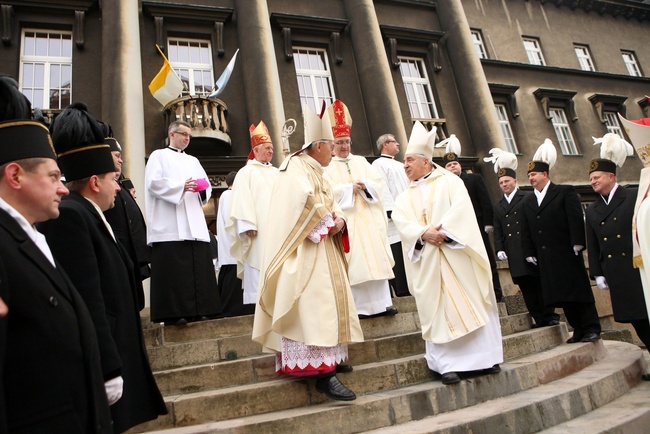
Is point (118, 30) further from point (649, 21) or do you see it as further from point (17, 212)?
point (649, 21)

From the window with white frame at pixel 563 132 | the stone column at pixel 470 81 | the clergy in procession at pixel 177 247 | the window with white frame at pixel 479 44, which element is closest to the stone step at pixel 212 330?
the clergy in procession at pixel 177 247

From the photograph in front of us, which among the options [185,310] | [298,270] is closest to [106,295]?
[298,270]

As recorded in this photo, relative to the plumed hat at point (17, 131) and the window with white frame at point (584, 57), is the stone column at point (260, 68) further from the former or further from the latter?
the window with white frame at point (584, 57)

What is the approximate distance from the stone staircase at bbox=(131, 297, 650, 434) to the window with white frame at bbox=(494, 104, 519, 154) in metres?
13.8

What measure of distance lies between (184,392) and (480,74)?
595 inches

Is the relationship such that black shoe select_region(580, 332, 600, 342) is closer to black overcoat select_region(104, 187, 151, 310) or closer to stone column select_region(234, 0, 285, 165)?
black overcoat select_region(104, 187, 151, 310)

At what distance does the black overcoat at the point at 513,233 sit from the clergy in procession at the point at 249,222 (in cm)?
342

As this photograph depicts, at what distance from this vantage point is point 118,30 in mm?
11172

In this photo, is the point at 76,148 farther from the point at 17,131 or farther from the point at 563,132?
the point at 563,132

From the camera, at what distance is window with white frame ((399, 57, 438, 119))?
15.4 metres

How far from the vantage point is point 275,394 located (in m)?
3.63

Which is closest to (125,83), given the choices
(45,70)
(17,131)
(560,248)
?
(45,70)

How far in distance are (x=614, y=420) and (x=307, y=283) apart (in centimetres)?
273

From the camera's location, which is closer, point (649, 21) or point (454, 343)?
point (454, 343)
